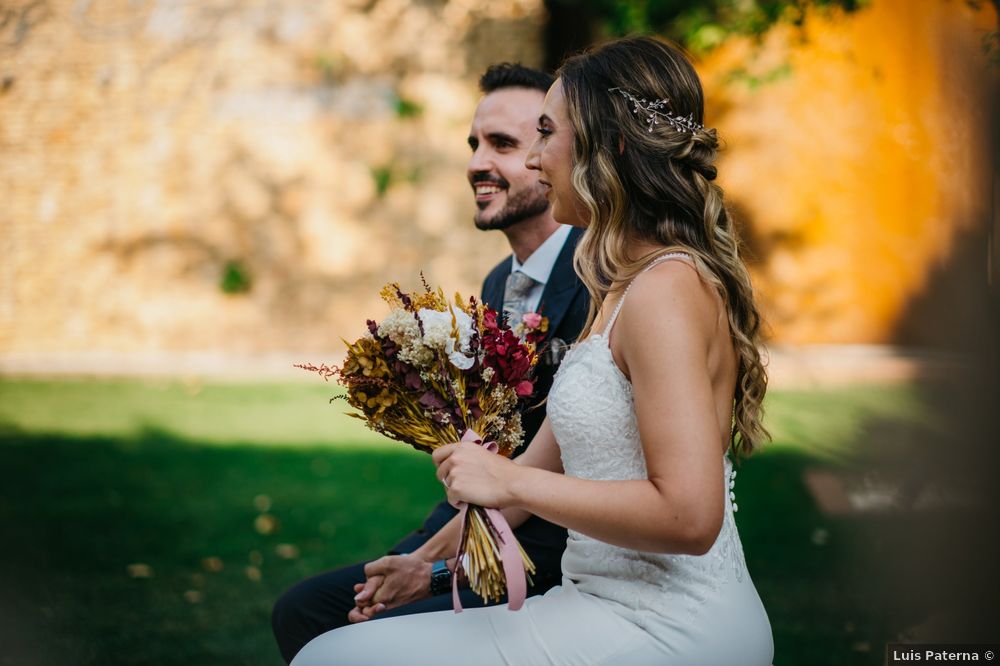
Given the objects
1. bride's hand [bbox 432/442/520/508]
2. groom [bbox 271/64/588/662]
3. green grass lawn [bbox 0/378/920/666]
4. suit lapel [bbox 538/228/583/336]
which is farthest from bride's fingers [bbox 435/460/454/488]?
green grass lawn [bbox 0/378/920/666]

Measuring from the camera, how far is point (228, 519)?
684 centimetres

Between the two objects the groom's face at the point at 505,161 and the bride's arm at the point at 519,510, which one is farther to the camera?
the groom's face at the point at 505,161

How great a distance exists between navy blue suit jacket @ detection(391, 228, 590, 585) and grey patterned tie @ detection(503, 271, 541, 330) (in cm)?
9

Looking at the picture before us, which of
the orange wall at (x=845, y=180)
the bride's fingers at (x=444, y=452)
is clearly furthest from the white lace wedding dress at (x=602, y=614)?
the orange wall at (x=845, y=180)

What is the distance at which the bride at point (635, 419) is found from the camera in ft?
6.58

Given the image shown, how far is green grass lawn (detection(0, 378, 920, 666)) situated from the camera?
4812 millimetres

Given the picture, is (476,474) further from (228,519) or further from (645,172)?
(228,519)

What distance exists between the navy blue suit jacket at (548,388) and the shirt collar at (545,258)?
4 cm

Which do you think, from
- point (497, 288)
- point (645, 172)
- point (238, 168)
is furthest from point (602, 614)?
point (238, 168)

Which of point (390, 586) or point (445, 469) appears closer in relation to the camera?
point (445, 469)

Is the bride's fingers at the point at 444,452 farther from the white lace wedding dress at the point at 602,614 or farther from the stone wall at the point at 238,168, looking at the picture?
the stone wall at the point at 238,168

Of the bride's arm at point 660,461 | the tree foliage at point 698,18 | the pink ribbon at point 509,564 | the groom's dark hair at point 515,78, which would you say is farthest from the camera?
the tree foliage at point 698,18

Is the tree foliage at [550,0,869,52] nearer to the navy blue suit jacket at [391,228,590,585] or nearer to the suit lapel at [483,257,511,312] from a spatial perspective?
the suit lapel at [483,257,511,312]

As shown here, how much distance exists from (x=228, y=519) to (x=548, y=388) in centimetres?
444
